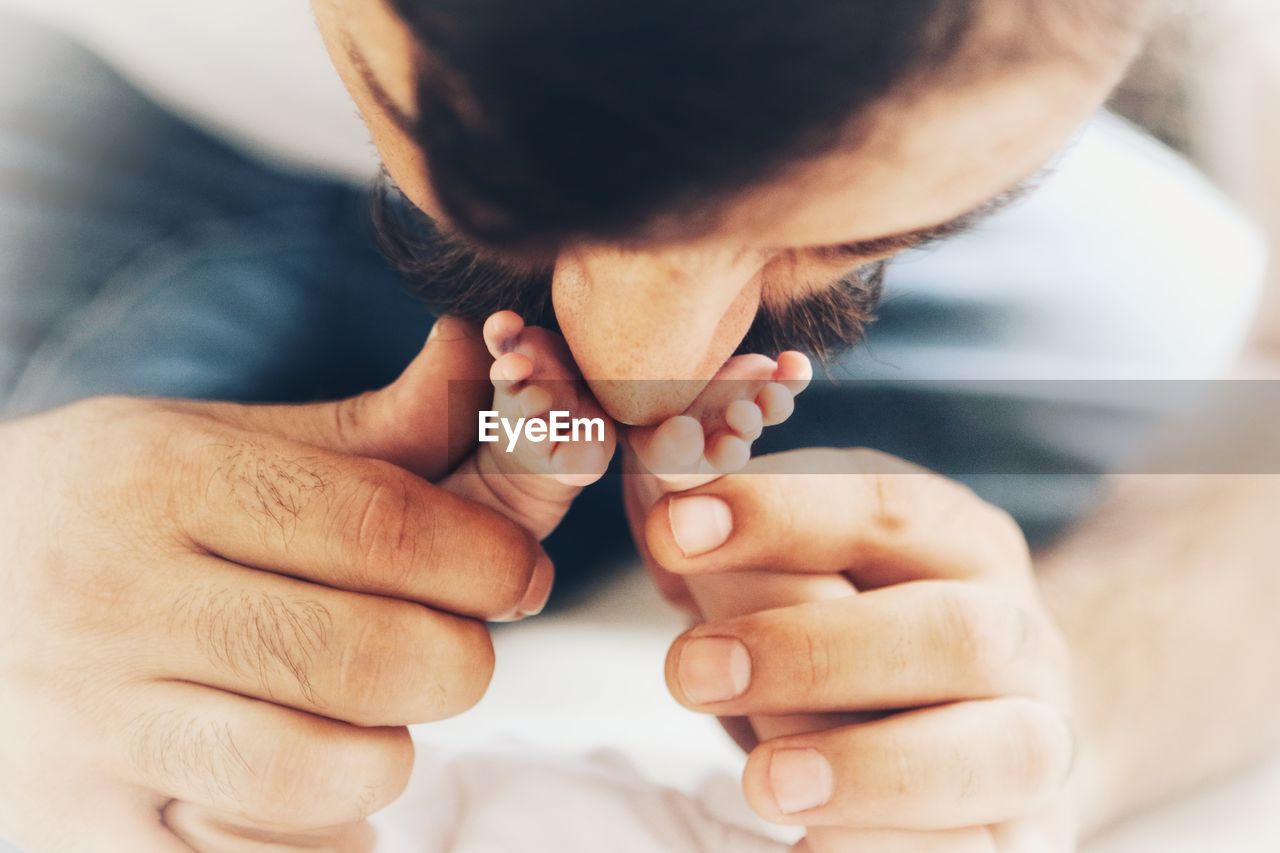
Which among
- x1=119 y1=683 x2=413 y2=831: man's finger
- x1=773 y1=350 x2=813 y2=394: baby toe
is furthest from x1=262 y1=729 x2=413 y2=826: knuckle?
x1=773 y1=350 x2=813 y2=394: baby toe

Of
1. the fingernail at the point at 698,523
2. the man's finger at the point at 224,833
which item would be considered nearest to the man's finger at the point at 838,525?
the fingernail at the point at 698,523

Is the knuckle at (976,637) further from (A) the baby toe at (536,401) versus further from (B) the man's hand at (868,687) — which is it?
(A) the baby toe at (536,401)

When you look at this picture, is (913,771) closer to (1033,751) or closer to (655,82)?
(1033,751)

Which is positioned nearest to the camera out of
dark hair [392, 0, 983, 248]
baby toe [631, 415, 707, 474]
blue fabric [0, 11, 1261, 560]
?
dark hair [392, 0, 983, 248]

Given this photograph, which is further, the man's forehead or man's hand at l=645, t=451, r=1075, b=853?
man's hand at l=645, t=451, r=1075, b=853

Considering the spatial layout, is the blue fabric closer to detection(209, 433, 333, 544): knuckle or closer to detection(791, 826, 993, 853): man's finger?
detection(209, 433, 333, 544): knuckle

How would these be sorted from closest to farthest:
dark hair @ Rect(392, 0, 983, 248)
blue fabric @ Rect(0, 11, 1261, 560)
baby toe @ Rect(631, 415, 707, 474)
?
dark hair @ Rect(392, 0, 983, 248) → baby toe @ Rect(631, 415, 707, 474) → blue fabric @ Rect(0, 11, 1261, 560)

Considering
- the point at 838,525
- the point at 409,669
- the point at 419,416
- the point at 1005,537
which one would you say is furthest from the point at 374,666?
the point at 1005,537
